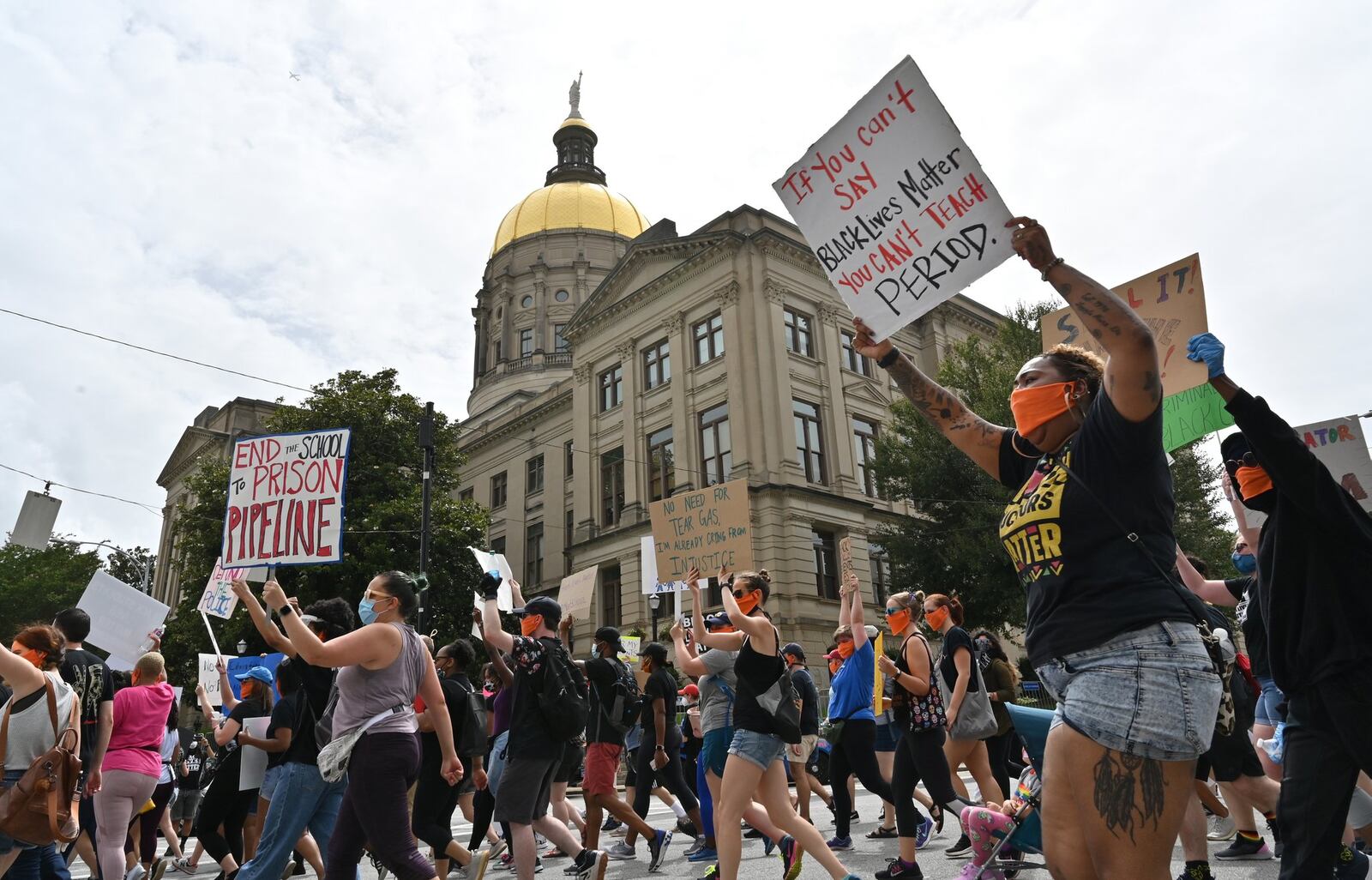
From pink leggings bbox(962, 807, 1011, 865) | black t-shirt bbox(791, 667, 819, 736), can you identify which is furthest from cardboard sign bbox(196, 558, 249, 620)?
pink leggings bbox(962, 807, 1011, 865)

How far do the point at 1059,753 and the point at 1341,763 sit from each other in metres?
1.40

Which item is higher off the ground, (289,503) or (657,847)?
(289,503)

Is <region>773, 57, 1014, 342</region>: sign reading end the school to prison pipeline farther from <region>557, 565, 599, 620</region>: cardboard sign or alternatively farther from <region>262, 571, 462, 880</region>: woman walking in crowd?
<region>557, 565, 599, 620</region>: cardboard sign

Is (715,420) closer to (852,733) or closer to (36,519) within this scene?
(36,519)

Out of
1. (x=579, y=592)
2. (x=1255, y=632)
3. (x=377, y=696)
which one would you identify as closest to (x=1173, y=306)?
(x=1255, y=632)

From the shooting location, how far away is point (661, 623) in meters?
32.1

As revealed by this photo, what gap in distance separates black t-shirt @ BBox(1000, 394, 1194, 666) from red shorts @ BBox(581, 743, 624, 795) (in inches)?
219

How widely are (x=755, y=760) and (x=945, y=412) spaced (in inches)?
103

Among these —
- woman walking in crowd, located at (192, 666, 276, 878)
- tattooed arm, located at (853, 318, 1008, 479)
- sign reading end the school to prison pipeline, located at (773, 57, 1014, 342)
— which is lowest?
woman walking in crowd, located at (192, 666, 276, 878)

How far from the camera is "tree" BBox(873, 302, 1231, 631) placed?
79.9 feet

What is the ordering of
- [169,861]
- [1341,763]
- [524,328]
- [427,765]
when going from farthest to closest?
[524,328], [169,861], [427,765], [1341,763]

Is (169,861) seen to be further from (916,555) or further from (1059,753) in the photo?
(916,555)

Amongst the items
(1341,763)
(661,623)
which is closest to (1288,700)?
(1341,763)

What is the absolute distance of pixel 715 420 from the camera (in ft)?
108
